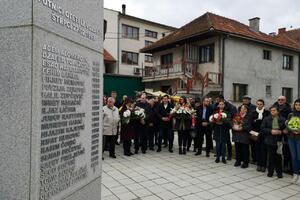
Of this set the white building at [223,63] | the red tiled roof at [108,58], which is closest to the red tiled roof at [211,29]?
the white building at [223,63]

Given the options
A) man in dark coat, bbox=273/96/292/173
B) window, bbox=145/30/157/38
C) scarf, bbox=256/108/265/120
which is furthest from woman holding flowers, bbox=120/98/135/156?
window, bbox=145/30/157/38

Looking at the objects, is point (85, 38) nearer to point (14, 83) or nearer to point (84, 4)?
point (84, 4)

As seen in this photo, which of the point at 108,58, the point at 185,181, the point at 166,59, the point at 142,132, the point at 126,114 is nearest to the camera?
the point at 185,181

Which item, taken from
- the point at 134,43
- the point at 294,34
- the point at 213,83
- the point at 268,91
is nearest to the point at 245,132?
the point at 213,83

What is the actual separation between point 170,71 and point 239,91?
5566mm

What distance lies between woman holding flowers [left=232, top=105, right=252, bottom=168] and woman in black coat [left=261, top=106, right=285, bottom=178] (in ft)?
2.03

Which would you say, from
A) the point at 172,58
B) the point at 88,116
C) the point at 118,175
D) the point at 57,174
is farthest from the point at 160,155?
the point at 172,58

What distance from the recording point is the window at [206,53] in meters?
20.2

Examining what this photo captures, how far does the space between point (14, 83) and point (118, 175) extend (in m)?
4.35

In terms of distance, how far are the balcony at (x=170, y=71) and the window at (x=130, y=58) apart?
287 inches

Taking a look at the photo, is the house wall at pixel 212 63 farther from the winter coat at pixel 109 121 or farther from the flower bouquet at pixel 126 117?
the winter coat at pixel 109 121

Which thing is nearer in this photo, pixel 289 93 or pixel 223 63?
pixel 223 63

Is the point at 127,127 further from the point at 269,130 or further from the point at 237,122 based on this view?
the point at 269,130

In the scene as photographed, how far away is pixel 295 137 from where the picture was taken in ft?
A: 19.6
